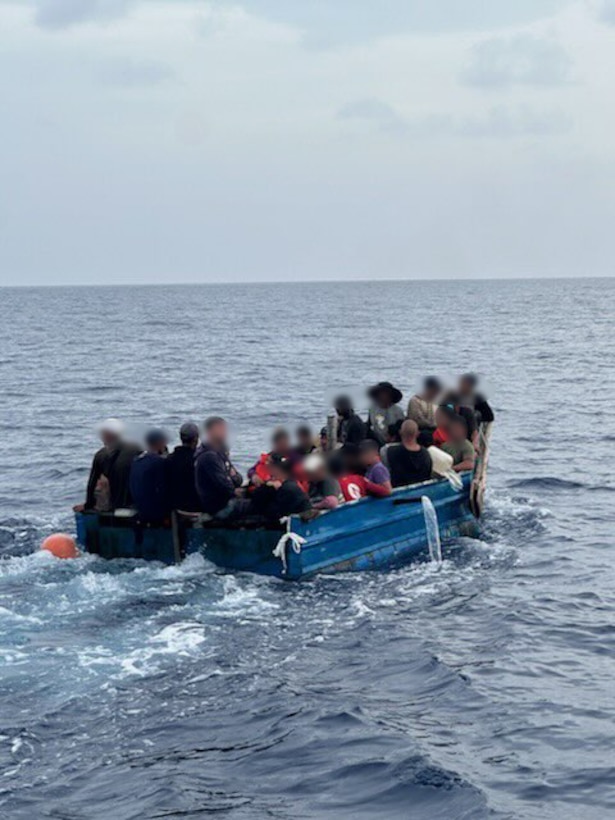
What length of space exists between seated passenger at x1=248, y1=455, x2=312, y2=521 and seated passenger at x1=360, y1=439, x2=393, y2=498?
3.79ft

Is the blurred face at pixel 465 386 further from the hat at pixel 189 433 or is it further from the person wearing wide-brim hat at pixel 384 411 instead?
the hat at pixel 189 433

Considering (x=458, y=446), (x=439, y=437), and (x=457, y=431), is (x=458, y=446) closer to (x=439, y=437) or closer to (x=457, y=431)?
(x=457, y=431)

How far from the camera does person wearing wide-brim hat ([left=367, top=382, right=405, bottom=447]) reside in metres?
18.9

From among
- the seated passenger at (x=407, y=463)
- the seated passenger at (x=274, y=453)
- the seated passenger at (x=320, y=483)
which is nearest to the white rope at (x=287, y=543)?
the seated passenger at (x=320, y=483)

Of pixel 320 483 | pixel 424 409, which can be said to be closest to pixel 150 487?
pixel 320 483

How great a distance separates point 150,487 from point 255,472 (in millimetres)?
1454

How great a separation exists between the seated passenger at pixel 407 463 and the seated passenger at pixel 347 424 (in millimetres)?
858

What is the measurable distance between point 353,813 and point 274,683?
273cm

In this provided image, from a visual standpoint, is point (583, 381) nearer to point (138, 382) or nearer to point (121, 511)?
point (138, 382)

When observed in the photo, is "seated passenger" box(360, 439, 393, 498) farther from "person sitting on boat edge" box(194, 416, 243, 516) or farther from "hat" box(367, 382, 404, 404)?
"hat" box(367, 382, 404, 404)

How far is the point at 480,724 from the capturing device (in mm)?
10812

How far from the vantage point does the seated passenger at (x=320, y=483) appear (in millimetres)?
15704

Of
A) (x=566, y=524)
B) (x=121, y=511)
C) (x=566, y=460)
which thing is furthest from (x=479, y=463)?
(x=566, y=460)

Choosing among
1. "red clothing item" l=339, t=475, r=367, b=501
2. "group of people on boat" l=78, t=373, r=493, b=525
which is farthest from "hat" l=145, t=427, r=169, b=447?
"red clothing item" l=339, t=475, r=367, b=501
